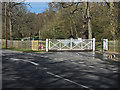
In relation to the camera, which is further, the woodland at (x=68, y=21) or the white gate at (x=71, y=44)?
the woodland at (x=68, y=21)

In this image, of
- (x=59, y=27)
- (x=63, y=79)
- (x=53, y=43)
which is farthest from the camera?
(x=59, y=27)

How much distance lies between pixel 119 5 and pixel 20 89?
23491 mm

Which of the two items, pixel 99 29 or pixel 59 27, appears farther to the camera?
pixel 59 27

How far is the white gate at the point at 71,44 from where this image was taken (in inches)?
1014

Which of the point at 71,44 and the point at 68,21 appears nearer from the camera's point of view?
the point at 71,44

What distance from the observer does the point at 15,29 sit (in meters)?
51.5

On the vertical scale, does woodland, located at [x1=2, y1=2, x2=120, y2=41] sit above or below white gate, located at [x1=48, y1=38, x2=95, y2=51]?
above

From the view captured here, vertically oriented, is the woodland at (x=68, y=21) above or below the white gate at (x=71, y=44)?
above

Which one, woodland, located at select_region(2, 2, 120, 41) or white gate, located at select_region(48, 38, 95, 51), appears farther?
woodland, located at select_region(2, 2, 120, 41)

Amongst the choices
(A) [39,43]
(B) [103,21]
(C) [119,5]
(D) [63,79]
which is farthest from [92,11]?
(D) [63,79]

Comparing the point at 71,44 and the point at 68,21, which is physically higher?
the point at 68,21

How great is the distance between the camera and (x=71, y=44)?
86.1ft

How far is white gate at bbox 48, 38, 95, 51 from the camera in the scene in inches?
1014

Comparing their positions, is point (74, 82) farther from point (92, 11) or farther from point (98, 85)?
point (92, 11)
